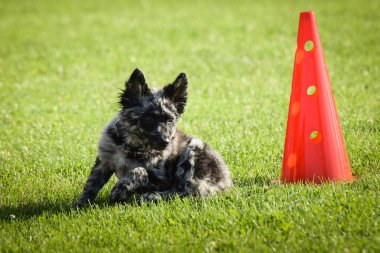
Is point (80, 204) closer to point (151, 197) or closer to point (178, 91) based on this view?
point (151, 197)

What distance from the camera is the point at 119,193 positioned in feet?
21.2

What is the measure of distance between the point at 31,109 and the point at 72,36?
9.02 meters

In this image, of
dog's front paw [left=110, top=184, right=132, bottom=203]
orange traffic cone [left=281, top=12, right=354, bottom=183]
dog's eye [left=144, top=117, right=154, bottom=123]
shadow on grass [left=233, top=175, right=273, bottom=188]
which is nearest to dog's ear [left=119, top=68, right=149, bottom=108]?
dog's eye [left=144, top=117, right=154, bottom=123]

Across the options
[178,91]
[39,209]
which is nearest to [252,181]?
[178,91]

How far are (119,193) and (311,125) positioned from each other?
2560 millimetres

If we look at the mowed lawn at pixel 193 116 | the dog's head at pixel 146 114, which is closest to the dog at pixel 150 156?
the dog's head at pixel 146 114

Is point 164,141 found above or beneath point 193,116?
above

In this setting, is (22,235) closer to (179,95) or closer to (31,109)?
(179,95)

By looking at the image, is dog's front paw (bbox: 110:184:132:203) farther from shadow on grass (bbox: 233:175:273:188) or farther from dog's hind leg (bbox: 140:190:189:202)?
shadow on grass (bbox: 233:175:273:188)

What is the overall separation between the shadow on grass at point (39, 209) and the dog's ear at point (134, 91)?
1287mm

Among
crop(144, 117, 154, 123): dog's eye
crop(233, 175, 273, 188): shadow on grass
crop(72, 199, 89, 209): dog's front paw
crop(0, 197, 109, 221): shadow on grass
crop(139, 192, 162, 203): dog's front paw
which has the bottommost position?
crop(0, 197, 109, 221): shadow on grass

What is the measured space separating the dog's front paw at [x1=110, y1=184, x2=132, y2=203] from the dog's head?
1.86ft

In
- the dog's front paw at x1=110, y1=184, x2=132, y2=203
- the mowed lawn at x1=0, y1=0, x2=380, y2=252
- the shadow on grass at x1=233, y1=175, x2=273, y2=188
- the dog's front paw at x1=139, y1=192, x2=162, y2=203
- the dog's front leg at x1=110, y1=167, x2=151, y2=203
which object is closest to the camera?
the mowed lawn at x1=0, y1=0, x2=380, y2=252

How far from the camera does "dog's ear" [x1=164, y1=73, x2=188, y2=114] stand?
22.4 feet
